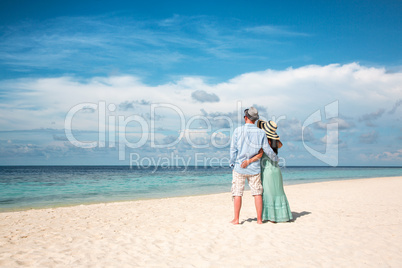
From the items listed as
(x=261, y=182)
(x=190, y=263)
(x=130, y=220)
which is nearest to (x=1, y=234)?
(x=130, y=220)

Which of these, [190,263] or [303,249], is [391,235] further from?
[190,263]

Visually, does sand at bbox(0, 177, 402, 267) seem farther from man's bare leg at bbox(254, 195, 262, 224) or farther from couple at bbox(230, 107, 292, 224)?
couple at bbox(230, 107, 292, 224)

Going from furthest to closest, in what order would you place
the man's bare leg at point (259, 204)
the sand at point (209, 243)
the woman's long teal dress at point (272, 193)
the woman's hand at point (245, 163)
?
the woman's long teal dress at point (272, 193) < the man's bare leg at point (259, 204) < the woman's hand at point (245, 163) < the sand at point (209, 243)

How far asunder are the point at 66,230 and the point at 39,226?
4.13 feet

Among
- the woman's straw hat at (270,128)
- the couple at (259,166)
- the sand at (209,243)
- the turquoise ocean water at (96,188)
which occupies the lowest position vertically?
the turquoise ocean water at (96,188)

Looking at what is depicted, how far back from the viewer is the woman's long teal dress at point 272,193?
5941mm

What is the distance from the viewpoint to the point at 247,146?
5.62 metres

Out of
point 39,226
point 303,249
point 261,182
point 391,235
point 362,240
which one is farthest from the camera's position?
point 39,226

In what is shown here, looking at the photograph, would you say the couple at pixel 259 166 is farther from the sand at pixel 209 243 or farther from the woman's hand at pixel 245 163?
the sand at pixel 209 243

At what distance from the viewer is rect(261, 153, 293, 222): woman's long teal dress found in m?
5.94

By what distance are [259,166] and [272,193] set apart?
0.71m

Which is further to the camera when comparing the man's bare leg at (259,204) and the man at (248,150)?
the man's bare leg at (259,204)

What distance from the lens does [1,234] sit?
600 cm

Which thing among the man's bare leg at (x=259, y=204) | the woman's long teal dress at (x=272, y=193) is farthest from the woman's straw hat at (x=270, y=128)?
the man's bare leg at (x=259, y=204)
